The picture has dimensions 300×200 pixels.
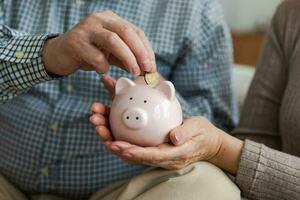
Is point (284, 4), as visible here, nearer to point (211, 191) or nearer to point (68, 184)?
point (211, 191)

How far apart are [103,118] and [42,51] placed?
173mm

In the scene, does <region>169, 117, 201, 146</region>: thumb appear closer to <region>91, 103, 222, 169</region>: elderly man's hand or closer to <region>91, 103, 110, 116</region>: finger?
<region>91, 103, 222, 169</region>: elderly man's hand

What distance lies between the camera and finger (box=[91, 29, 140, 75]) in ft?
2.43

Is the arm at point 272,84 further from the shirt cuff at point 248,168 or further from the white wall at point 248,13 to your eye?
the white wall at point 248,13

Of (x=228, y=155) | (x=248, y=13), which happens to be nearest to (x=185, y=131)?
(x=228, y=155)

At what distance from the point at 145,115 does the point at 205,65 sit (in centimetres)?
41

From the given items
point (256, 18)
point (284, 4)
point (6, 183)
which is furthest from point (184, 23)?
Answer: point (256, 18)

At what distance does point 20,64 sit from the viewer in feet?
2.91

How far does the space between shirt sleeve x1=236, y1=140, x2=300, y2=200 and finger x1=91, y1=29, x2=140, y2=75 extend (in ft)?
0.84

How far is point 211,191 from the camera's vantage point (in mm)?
767

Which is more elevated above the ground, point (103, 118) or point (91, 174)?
point (103, 118)

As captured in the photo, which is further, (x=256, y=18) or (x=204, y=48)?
(x=256, y=18)

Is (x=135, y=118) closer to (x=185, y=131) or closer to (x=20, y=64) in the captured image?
(x=185, y=131)

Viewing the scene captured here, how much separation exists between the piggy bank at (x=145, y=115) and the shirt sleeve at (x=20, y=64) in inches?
7.1
